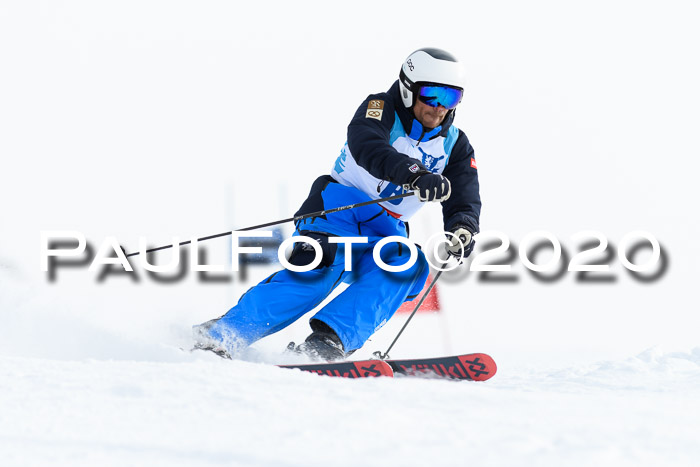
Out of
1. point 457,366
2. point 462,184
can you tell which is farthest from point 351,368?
point 462,184

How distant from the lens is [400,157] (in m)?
3.68

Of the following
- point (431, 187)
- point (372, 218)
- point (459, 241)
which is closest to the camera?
point (431, 187)

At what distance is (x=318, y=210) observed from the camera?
4203 mm

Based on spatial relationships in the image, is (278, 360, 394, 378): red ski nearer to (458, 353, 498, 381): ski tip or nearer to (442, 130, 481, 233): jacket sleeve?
(458, 353, 498, 381): ski tip

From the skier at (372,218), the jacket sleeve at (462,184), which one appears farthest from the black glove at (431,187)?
the jacket sleeve at (462,184)

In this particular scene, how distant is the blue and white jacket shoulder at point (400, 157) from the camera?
3.76 meters

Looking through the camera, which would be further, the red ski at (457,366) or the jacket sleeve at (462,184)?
the jacket sleeve at (462,184)

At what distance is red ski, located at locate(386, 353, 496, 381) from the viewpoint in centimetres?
371

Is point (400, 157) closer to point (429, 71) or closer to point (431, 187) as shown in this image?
point (431, 187)

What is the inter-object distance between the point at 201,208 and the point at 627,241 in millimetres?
9284

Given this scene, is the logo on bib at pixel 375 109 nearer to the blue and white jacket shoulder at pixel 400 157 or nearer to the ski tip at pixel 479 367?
the blue and white jacket shoulder at pixel 400 157

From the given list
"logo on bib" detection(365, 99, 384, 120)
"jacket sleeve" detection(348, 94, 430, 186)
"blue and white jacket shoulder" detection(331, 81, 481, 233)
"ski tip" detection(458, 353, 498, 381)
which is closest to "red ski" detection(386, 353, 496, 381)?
"ski tip" detection(458, 353, 498, 381)

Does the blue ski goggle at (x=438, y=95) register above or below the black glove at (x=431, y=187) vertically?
above

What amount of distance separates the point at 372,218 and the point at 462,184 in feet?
1.72
